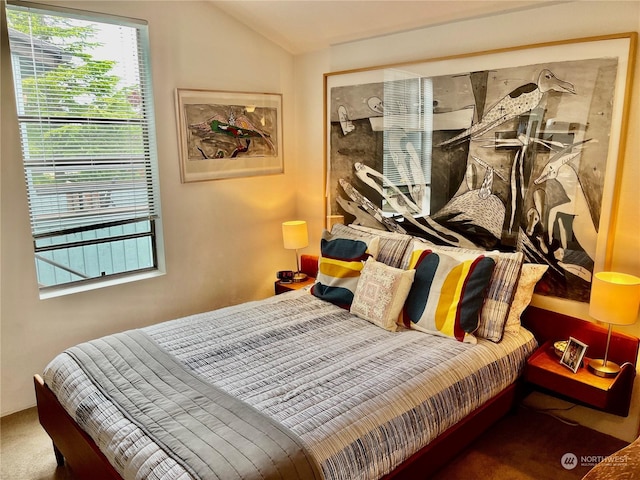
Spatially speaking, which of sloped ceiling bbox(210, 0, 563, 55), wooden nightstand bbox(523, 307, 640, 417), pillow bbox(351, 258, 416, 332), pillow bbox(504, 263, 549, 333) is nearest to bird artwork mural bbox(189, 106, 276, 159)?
sloped ceiling bbox(210, 0, 563, 55)

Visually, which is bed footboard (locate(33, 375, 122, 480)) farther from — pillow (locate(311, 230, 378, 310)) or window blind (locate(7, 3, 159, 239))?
pillow (locate(311, 230, 378, 310))

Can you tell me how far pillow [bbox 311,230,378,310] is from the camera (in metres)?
3.01

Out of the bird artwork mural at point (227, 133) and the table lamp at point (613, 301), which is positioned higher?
the bird artwork mural at point (227, 133)

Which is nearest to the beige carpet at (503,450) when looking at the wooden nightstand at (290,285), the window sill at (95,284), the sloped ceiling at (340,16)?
the window sill at (95,284)

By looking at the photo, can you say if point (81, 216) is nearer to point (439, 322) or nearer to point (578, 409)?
point (439, 322)

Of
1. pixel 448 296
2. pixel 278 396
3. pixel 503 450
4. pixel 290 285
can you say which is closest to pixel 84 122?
pixel 290 285

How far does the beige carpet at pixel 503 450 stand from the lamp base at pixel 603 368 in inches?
18.2

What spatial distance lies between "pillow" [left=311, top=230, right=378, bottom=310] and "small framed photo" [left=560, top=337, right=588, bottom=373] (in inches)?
47.2

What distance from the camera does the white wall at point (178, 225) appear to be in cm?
280

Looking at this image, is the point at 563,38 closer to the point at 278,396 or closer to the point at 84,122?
the point at 278,396

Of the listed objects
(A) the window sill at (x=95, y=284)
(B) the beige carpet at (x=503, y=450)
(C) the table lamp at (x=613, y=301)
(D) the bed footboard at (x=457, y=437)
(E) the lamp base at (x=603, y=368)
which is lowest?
(B) the beige carpet at (x=503, y=450)

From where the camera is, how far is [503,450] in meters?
2.48

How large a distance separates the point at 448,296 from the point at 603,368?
2.65ft

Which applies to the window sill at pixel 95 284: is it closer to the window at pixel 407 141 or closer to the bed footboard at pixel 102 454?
the bed footboard at pixel 102 454
